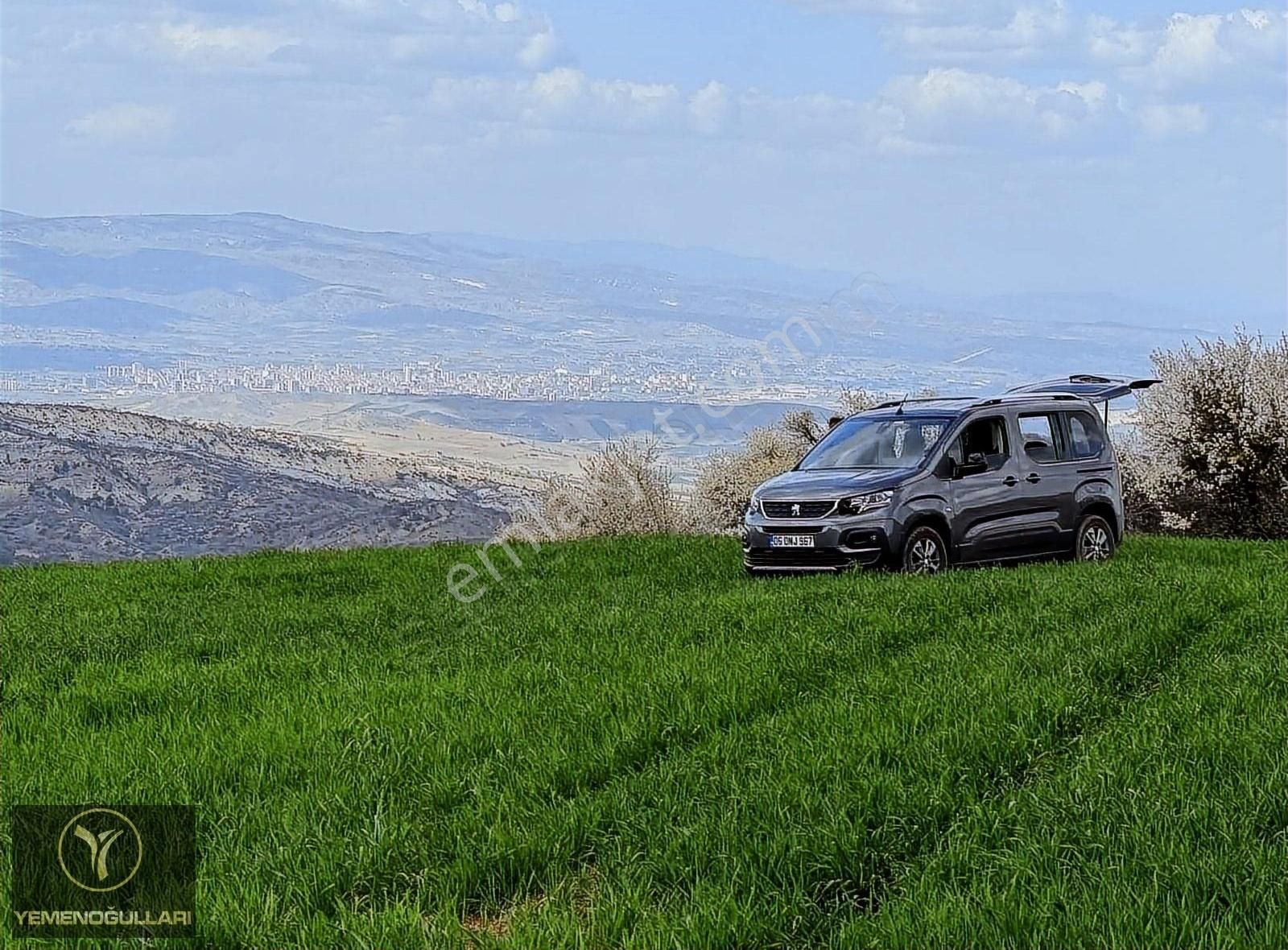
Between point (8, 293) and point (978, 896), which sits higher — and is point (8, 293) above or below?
above

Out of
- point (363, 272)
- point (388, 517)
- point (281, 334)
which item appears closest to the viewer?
point (388, 517)

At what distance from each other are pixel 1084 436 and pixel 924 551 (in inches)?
133

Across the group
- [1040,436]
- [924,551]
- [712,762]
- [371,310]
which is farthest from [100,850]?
[371,310]

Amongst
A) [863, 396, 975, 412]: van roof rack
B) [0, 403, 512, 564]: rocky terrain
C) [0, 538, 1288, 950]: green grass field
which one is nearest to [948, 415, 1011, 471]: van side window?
[863, 396, 975, 412]: van roof rack

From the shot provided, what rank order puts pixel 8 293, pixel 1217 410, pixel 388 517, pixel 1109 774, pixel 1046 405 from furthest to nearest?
pixel 8 293, pixel 388 517, pixel 1217 410, pixel 1046 405, pixel 1109 774

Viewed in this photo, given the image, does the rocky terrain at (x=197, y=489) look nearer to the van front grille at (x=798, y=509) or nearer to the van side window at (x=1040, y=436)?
the van front grille at (x=798, y=509)

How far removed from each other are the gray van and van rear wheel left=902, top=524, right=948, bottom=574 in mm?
14

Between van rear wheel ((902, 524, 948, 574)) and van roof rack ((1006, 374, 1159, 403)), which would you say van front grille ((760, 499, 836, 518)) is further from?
van roof rack ((1006, 374, 1159, 403))

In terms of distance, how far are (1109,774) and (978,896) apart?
2003 millimetres

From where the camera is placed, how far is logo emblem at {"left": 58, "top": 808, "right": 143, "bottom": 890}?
6727mm

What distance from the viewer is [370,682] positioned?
1111 centimetres

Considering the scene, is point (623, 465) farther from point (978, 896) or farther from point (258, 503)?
point (978, 896)

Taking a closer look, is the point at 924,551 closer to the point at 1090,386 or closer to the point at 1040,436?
the point at 1040,436

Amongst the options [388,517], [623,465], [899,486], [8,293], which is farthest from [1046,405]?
[8,293]
